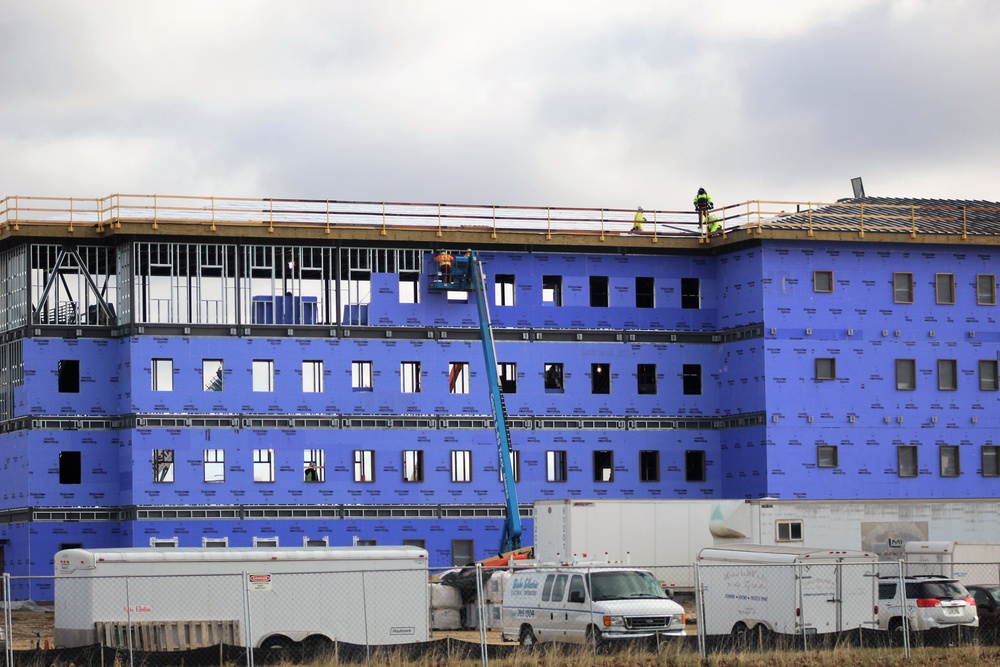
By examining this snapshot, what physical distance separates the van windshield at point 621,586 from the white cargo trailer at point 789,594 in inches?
51.8

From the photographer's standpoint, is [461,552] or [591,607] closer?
[591,607]

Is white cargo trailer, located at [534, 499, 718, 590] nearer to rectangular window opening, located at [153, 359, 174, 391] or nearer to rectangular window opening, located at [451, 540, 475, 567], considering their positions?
rectangular window opening, located at [451, 540, 475, 567]

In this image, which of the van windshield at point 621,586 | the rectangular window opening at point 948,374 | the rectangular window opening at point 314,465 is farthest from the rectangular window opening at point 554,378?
the van windshield at point 621,586

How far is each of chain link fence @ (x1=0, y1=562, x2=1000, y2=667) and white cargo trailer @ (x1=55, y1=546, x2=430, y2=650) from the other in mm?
30

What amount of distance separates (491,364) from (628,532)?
1049 centimetres

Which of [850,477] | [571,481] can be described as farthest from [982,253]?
[571,481]

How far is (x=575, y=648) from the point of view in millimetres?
34500

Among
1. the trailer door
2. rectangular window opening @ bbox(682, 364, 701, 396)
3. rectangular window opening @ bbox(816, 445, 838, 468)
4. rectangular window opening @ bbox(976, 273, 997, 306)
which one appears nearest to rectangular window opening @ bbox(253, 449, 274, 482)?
rectangular window opening @ bbox(682, 364, 701, 396)

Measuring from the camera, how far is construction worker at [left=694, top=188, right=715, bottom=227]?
68688mm

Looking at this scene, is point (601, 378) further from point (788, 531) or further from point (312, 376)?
point (788, 531)

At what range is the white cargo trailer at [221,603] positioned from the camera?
36.0 metres

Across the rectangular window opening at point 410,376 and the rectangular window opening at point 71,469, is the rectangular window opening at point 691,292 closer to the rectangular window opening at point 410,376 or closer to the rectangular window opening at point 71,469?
the rectangular window opening at point 410,376

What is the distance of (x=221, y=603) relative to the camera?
3691 cm

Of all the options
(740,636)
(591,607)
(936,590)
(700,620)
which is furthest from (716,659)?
(936,590)
